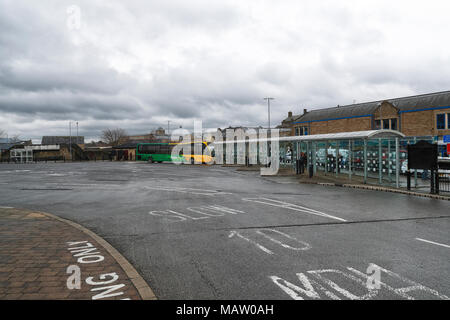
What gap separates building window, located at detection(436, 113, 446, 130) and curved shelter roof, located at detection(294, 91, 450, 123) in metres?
1.20

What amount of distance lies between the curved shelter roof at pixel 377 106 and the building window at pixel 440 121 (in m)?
1.20

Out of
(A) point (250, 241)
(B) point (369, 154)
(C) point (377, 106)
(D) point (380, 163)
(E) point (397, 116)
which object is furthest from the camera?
(C) point (377, 106)

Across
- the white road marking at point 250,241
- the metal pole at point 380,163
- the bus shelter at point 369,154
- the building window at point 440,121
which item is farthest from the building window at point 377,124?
the white road marking at point 250,241

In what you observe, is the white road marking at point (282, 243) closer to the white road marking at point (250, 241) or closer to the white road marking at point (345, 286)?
the white road marking at point (250, 241)

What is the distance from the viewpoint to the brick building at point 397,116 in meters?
38.9

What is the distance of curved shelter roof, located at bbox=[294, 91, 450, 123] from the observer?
130ft

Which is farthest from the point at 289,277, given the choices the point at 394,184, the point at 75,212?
the point at 394,184

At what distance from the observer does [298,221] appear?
8.55 metres

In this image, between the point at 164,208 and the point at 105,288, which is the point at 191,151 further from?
the point at 105,288

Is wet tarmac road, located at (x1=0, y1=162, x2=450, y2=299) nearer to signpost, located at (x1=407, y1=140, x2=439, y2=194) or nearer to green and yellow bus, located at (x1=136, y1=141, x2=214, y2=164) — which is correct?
signpost, located at (x1=407, y1=140, x2=439, y2=194)

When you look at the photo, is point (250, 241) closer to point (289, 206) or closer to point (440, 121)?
point (289, 206)

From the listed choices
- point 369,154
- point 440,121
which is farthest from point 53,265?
point 440,121

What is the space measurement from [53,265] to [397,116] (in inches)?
1850

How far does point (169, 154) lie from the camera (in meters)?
53.0
